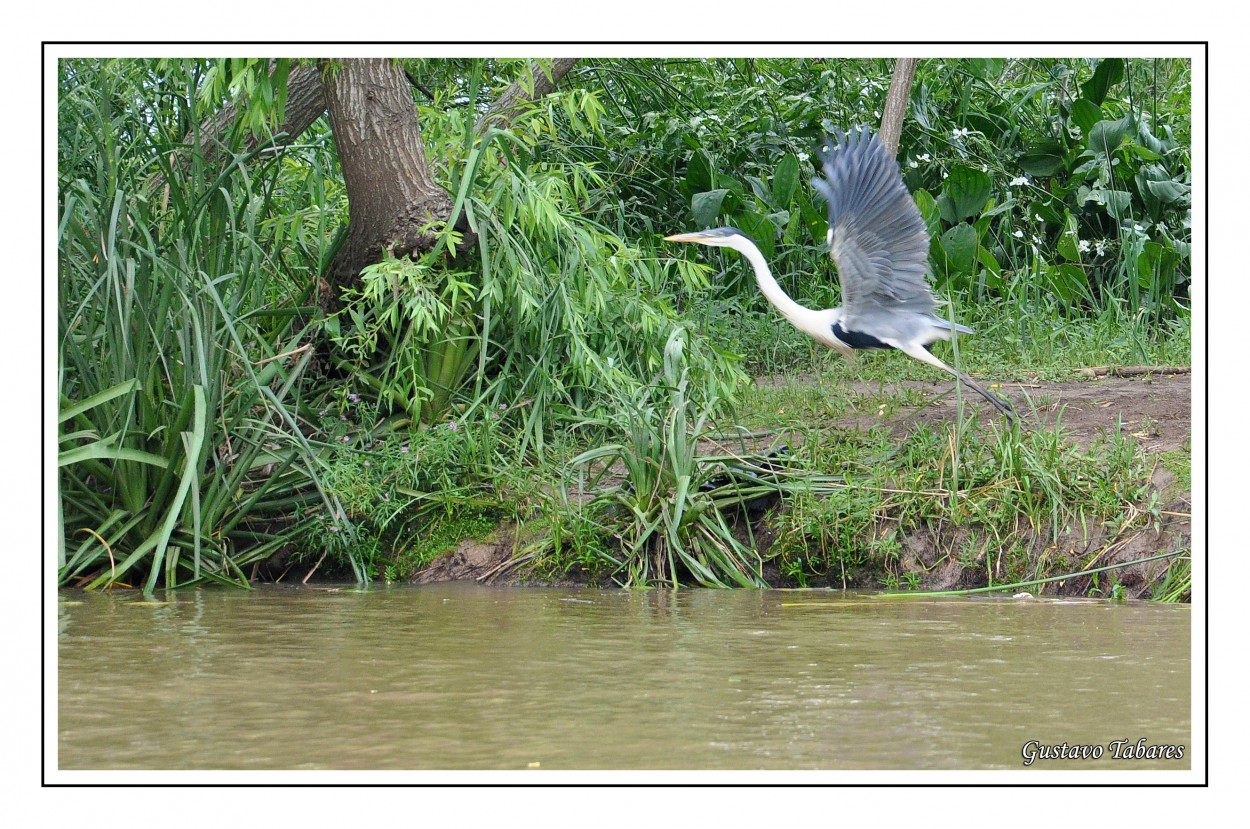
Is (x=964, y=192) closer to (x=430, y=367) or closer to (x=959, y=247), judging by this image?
(x=959, y=247)

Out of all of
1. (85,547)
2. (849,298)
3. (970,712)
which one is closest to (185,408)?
(85,547)

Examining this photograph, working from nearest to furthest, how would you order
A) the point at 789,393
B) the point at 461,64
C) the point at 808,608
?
the point at 808,608, the point at 789,393, the point at 461,64

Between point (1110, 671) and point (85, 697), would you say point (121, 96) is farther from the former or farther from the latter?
point (1110, 671)

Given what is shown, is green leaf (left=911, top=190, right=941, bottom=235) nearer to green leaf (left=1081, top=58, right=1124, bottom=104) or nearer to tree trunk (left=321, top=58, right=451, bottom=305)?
green leaf (left=1081, top=58, right=1124, bottom=104)

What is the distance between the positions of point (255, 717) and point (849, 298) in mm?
3284

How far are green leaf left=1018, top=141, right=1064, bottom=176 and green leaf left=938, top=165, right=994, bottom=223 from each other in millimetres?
793

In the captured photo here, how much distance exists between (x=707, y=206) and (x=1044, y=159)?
218 centimetres

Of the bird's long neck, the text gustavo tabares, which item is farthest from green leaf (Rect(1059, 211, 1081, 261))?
the text gustavo tabares

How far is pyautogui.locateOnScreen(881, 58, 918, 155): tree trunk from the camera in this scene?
7.07 metres

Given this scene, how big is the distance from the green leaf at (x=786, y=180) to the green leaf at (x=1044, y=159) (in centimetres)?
152

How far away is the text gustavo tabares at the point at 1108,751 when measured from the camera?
7.56 feet

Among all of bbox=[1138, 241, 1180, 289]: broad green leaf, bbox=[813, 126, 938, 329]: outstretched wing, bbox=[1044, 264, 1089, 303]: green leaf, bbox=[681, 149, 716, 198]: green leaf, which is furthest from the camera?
bbox=[681, 149, 716, 198]: green leaf

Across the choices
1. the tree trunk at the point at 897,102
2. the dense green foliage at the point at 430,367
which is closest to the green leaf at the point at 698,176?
the dense green foliage at the point at 430,367
